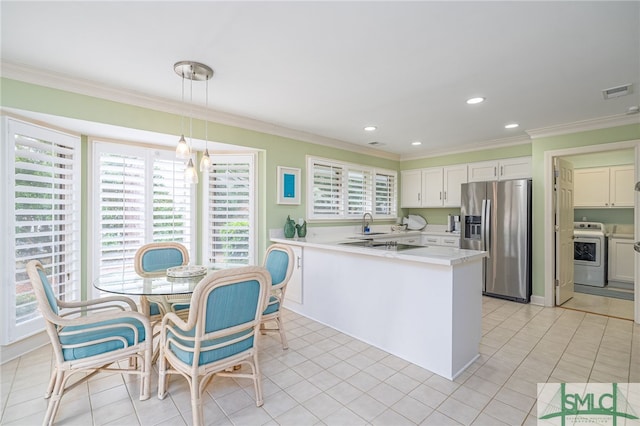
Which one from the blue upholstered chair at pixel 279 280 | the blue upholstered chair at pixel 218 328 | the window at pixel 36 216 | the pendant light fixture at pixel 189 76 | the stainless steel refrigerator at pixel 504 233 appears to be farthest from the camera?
the stainless steel refrigerator at pixel 504 233

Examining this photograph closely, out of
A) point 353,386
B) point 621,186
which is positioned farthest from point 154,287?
point 621,186

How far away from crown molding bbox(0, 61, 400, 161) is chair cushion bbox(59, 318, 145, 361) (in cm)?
204

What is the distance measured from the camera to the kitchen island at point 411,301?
231cm

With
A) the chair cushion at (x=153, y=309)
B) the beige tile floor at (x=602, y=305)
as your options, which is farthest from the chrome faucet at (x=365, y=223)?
the chair cushion at (x=153, y=309)

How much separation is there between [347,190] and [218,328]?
11.9 ft

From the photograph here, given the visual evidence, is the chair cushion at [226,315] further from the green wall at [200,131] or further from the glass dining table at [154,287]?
the green wall at [200,131]

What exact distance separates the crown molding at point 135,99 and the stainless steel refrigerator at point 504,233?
2.59m

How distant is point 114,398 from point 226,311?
1.14 meters

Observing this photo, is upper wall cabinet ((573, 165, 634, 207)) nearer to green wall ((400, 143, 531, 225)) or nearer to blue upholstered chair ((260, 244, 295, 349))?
green wall ((400, 143, 531, 225))

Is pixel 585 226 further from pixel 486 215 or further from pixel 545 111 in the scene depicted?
pixel 545 111

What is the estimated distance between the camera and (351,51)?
2.09 m

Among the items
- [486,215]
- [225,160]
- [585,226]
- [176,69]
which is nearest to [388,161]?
[486,215]

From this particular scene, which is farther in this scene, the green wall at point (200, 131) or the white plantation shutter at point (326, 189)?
the white plantation shutter at point (326, 189)

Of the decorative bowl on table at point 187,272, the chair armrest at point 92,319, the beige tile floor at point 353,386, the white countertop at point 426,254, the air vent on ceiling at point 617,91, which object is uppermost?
the air vent on ceiling at point 617,91
